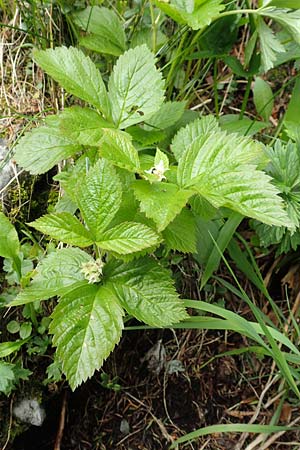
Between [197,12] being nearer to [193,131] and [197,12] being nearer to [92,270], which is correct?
[193,131]

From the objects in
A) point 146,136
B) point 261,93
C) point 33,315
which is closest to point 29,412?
point 33,315

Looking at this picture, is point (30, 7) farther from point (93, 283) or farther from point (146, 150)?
point (93, 283)

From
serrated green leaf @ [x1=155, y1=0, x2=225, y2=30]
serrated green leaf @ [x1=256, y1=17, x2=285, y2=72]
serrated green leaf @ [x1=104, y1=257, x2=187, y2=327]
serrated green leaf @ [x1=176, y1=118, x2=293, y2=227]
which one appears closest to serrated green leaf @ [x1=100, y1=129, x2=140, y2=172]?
serrated green leaf @ [x1=176, y1=118, x2=293, y2=227]

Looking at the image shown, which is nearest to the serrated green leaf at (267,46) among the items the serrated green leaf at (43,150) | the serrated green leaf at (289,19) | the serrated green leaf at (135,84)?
the serrated green leaf at (289,19)

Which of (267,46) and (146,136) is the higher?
(267,46)

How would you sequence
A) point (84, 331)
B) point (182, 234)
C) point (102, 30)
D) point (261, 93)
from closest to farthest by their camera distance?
point (84, 331)
point (182, 234)
point (102, 30)
point (261, 93)

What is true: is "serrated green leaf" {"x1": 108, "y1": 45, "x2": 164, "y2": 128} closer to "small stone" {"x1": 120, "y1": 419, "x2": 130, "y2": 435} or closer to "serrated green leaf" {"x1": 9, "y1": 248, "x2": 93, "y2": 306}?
"serrated green leaf" {"x1": 9, "y1": 248, "x2": 93, "y2": 306}

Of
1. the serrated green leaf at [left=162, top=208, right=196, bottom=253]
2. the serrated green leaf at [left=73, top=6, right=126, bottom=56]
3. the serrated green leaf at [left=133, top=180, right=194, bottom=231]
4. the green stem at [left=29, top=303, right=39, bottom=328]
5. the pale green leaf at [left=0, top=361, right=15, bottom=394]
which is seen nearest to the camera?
the serrated green leaf at [left=133, top=180, right=194, bottom=231]

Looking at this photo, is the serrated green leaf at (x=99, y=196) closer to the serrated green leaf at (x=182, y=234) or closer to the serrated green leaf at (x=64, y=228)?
the serrated green leaf at (x=64, y=228)
